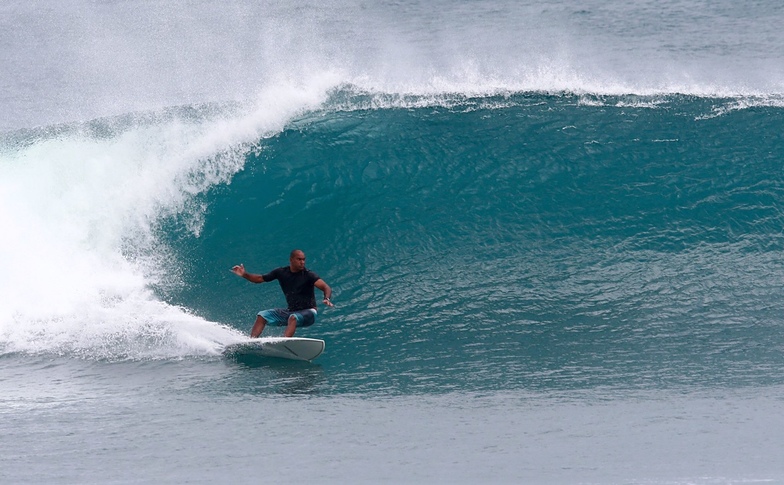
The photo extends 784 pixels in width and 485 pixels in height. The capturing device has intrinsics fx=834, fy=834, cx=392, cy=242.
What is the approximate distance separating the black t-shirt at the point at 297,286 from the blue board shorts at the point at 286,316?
7cm

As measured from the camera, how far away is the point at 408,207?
467 inches

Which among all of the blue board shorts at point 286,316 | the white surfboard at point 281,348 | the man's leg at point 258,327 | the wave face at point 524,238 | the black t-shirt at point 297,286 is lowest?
the white surfboard at point 281,348

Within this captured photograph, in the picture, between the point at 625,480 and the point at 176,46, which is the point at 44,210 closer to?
the point at 176,46

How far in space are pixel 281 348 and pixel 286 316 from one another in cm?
45

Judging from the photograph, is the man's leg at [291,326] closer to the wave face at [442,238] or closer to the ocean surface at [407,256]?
the ocean surface at [407,256]

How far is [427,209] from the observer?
38.7 ft

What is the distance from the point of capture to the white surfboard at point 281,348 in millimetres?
8367

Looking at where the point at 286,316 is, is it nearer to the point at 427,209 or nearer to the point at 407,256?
the point at 407,256

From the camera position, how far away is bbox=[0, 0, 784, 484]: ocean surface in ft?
21.0

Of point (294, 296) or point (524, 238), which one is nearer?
point (294, 296)

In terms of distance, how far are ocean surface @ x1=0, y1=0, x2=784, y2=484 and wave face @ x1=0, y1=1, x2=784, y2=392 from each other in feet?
0.15

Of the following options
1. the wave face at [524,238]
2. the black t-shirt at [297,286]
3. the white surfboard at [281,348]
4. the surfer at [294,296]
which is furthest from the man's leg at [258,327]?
the wave face at [524,238]

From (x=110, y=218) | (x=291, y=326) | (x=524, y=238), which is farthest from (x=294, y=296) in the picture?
(x=110, y=218)

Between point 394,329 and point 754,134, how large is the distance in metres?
7.47
